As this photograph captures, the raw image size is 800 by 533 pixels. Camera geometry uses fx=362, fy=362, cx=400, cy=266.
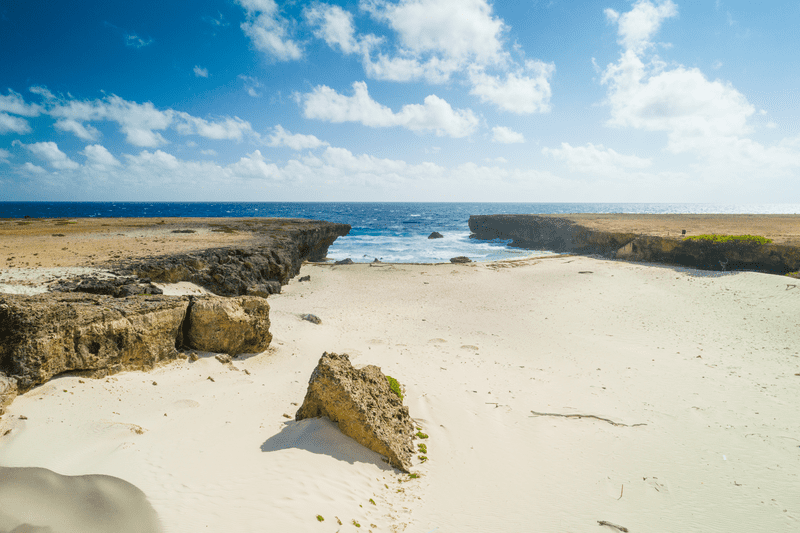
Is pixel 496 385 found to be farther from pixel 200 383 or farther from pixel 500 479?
pixel 200 383

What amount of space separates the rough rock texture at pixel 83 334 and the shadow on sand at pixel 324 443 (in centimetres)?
377

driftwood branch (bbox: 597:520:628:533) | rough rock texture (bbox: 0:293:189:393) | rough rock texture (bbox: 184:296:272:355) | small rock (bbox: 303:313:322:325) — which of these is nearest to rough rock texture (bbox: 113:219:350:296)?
small rock (bbox: 303:313:322:325)

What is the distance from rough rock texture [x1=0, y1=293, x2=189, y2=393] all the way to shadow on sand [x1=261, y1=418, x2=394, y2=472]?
377 cm

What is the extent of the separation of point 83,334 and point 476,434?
7.47 metres

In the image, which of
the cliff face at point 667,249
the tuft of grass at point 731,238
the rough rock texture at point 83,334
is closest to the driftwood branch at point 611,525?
the rough rock texture at point 83,334

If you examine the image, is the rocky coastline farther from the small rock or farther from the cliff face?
the cliff face

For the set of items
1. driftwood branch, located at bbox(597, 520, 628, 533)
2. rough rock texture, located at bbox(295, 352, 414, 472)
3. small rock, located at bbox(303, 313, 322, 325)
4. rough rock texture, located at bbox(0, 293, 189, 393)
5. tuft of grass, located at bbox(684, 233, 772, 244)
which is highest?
tuft of grass, located at bbox(684, 233, 772, 244)

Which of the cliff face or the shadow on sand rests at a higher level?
the cliff face

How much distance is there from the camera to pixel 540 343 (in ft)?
41.8

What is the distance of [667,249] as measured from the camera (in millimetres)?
26156

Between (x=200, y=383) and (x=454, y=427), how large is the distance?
532 cm

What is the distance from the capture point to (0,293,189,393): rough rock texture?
5703 millimetres

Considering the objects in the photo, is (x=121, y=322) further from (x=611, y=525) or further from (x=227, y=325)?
(x=611, y=525)

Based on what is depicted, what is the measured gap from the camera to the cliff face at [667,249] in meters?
21.4
